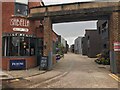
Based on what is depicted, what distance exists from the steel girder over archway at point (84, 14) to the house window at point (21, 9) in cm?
58

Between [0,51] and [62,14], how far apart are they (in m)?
7.21

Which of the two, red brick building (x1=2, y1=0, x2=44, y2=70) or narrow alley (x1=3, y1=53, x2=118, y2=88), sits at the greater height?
red brick building (x1=2, y1=0, x2=44, y2=70)

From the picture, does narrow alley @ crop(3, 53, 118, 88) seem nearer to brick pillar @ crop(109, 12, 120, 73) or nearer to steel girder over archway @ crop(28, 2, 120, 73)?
brick pillar @ crop(109, 12, 120, 73)

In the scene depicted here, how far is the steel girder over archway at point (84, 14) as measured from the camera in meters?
19.2

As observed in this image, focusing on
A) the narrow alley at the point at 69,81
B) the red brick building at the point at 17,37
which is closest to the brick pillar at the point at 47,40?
the red brick building at the point at 17,37

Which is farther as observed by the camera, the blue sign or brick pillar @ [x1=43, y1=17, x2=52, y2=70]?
brick pillar @ [x1=43, y1=17, x2=52, y2=70]

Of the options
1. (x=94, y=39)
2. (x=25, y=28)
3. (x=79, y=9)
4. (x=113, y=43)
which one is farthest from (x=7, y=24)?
(x=94, y=39)

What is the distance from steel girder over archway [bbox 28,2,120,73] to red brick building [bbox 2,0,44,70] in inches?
45.4

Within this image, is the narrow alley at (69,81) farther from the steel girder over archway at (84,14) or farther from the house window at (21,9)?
the house window at (21,9)

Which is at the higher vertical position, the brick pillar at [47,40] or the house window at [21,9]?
the house window at [21,9]

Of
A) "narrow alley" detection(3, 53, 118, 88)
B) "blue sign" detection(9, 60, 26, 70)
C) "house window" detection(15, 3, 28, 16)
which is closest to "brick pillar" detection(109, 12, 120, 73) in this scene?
"narrow alley" detection(3, 53, 118, 88)

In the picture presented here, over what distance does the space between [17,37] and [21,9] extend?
3.26m

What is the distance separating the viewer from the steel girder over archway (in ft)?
63.0

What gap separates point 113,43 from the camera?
62.7 ft
